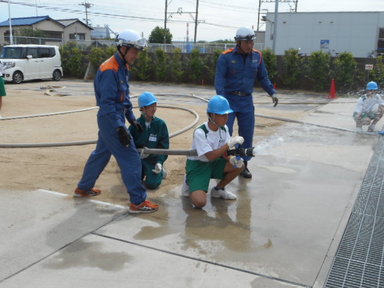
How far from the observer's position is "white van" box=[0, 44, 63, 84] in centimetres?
1834

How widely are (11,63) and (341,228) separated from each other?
1791 cm

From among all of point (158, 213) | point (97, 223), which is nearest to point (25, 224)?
point (97, 223)

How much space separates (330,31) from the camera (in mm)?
35500

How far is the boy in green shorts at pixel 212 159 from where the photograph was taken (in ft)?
13.1

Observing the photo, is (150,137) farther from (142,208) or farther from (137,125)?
(142,208)

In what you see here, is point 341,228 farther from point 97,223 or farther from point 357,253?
point 97,223

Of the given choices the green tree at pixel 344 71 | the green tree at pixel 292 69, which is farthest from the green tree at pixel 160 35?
the green tree at pixel 344 71

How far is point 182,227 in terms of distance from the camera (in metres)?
3.62

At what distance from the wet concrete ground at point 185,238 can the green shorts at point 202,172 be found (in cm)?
24

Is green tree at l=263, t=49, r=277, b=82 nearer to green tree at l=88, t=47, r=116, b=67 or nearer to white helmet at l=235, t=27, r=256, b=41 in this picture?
green tree at l=88, t=47, r=116, b=67

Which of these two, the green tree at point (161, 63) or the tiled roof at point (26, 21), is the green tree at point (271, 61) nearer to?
the green tree at point (161, 63)

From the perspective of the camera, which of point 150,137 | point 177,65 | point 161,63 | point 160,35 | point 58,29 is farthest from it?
point 160,35

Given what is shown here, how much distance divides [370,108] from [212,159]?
5283 millimetres

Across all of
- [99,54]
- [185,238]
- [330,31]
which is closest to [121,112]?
[185,238]
